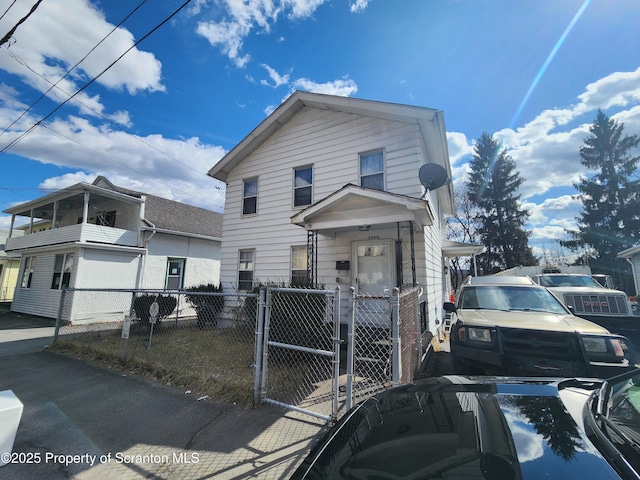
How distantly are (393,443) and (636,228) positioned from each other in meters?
31.9

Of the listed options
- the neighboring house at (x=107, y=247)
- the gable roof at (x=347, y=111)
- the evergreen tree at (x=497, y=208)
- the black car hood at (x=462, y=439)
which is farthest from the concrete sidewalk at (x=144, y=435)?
the evergreen tree at (x=497, y=208)

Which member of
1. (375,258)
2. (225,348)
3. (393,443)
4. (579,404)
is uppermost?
(375,258)

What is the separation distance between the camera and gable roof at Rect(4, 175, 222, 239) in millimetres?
12998

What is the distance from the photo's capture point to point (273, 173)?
9883 millimetres

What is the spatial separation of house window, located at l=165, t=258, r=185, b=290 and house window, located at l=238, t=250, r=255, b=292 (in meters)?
6.96

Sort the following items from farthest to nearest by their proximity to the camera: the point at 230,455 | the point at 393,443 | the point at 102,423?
the point at 102,423 → the point at 230,455 → the point at 393,443

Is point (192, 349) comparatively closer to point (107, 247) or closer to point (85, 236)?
point (107, 247)

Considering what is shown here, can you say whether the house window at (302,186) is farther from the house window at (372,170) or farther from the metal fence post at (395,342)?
the metal fence post at (395,342)

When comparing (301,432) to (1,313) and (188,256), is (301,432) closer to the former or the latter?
(188,256)

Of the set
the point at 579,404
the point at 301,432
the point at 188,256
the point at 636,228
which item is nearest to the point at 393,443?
the point at 579,404

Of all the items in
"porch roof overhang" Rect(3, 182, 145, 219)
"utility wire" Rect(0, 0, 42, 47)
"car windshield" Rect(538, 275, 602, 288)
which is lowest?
"car windshield" Rect(538, 275, 602, 288)

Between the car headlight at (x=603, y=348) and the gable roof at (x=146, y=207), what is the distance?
52.4 ft

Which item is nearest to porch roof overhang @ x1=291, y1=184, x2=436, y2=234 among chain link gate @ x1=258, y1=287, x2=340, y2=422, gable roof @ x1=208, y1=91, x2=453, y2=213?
chain link gate @ x1=258, y1=287, x2=340, y2=422

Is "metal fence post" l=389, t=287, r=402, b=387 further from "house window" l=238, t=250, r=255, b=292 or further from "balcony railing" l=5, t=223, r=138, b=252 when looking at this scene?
"balcony railing" l=5, t=223, r=138, b=252
